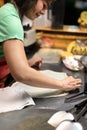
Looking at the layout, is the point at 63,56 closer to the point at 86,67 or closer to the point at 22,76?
the point at 86,67

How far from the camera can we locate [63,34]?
1.78 m

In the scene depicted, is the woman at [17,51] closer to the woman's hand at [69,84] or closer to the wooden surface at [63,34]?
the woman's hand at [69,84]

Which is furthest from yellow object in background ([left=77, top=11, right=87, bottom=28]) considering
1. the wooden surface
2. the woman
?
the woman

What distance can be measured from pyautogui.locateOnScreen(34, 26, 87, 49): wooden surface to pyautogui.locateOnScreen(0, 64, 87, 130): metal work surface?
0.76 m

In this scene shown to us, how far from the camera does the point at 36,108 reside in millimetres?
937

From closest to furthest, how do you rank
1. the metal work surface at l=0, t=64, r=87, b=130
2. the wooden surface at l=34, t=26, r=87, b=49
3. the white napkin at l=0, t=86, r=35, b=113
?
the metal work surface at l=0, t=64, r=87, b=130 < the white napkin at l=0, t=86, r=35, b=113 < the wooden surface at l=34, t=26, r=87, b=49

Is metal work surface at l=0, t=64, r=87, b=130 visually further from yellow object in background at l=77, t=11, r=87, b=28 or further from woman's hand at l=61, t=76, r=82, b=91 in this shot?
yellow object in background at l=77, t=11, r=87, b=28

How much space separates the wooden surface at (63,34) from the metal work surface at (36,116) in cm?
76

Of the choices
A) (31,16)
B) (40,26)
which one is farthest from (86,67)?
(40,26)

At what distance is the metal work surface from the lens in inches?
32.2

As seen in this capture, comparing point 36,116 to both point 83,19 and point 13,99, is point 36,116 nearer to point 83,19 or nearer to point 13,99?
point 13,99

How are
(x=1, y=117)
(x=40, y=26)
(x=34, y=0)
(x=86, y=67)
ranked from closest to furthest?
1. (x=1, y=117)
2. (x=34, y=0)
3. (x=86, y=67)
4. (x=40, y=26)

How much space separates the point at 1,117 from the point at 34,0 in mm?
451

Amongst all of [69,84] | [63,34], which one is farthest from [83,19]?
[69,84]
